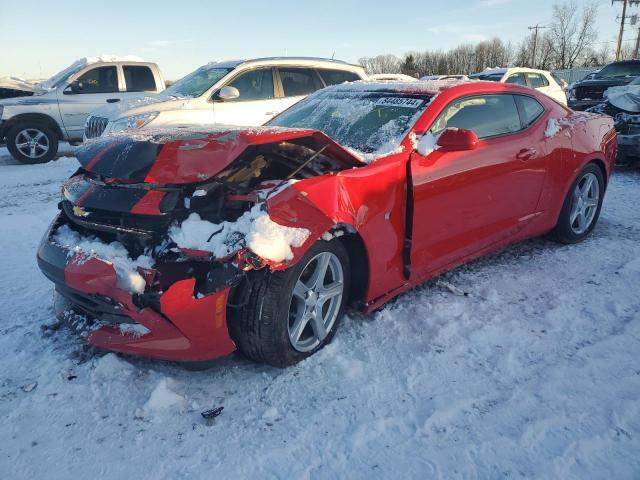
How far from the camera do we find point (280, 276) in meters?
2.36

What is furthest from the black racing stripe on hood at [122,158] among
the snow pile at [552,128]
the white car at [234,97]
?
the white car at [234,97]

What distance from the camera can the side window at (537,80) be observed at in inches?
492

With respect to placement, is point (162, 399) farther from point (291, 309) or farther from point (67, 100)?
point (67, 100)

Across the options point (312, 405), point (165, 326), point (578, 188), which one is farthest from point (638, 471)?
point (578, 188)

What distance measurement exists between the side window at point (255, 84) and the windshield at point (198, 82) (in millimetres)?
250

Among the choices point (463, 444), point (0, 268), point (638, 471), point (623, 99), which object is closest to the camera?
point (638, 471)

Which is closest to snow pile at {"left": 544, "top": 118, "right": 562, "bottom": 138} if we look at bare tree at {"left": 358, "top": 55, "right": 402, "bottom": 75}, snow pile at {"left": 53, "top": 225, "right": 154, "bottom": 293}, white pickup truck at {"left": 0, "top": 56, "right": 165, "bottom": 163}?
snow pile at {"left": 53, "top": 225, "right": 154, "bottom": 293}

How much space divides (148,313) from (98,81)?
29.5 feet

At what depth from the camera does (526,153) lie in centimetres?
370

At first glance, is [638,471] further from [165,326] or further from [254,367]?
[165,326]

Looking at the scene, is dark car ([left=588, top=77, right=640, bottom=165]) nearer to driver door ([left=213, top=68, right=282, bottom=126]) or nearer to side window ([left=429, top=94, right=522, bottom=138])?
side window ([left=429, top=94, right=522, bottom=138])

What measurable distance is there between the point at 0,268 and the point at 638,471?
168 inches

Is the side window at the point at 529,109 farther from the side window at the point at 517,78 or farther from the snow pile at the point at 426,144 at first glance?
the side window at the point at 517,78

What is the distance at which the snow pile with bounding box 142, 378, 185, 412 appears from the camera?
229 centimetres
